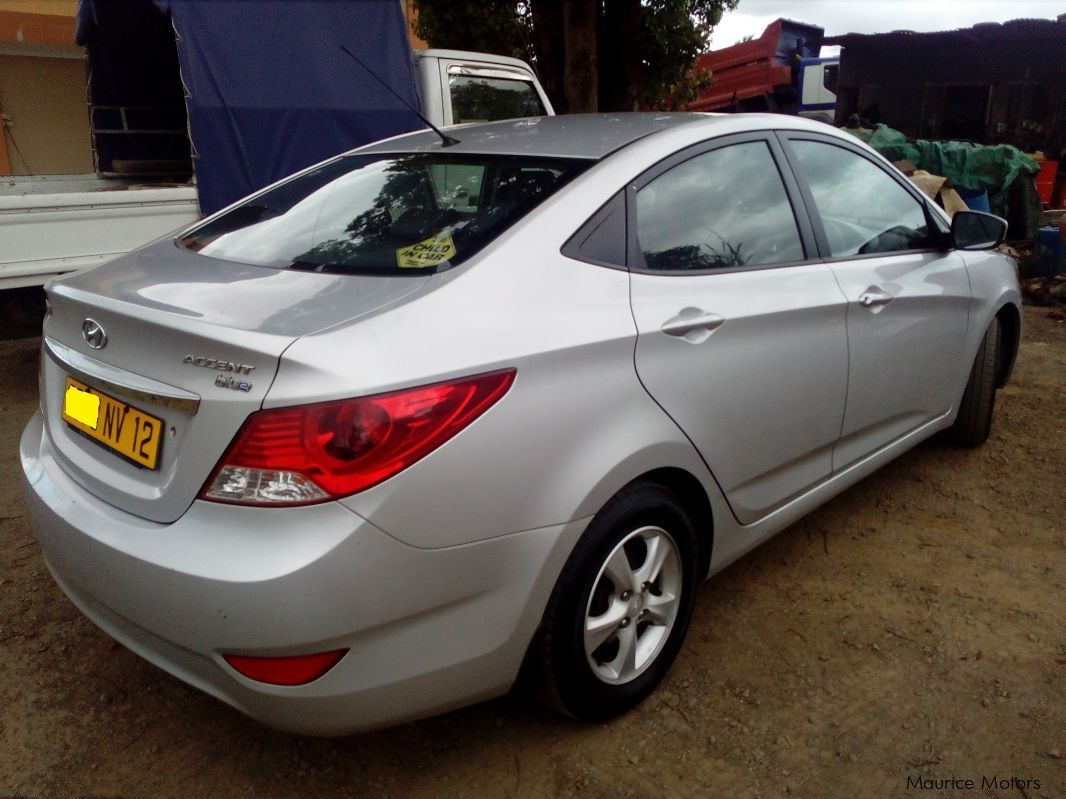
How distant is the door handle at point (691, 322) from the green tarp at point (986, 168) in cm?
817

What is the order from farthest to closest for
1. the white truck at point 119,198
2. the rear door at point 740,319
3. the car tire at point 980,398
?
the white truck at point 119,198
the car tire at point 980,398
the rear door at point 740,319

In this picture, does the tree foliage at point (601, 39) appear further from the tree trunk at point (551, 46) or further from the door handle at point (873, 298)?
the door handle at point (873, 298)

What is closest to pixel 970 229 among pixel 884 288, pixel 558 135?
pixel 884 288

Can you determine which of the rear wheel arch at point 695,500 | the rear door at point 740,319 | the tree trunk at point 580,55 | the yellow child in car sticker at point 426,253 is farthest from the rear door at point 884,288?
the tree trunk at point 580,55

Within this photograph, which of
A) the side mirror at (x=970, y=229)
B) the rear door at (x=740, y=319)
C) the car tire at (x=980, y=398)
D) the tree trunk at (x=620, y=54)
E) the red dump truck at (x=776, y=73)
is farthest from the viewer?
the red dump truck at (x=776, y=73)

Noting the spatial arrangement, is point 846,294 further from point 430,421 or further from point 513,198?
point 430,421

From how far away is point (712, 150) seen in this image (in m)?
2.55

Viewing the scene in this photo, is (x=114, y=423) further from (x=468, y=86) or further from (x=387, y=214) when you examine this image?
(x=468, y=86)

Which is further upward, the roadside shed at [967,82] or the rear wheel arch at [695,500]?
Answer: the roadside shed at [967,82]

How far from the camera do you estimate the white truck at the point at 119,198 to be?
15.6 feet

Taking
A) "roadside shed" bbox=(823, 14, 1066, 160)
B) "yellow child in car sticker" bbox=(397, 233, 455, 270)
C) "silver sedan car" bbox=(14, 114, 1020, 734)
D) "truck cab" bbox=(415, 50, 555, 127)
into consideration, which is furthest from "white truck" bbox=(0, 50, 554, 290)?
"roadside shed" bbox=(823, 14, 1066, 160)

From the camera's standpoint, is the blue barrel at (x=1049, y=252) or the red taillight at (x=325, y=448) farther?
the blue barrel at (x=1049, y=252)

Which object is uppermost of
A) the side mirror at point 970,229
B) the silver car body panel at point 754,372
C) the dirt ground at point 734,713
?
the side mirror at point 970,229

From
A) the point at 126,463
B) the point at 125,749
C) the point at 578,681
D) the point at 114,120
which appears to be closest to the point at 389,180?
the point at 126,463
